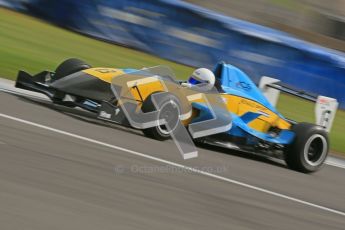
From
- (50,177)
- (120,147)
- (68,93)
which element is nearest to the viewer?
(50,177)

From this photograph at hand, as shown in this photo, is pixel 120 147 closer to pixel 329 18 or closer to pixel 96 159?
pixel 96 159

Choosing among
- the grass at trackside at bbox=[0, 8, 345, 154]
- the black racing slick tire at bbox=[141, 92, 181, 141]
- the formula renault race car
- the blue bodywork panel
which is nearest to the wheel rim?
the formula renault race car

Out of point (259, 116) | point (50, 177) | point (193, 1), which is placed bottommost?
point (50, 177)

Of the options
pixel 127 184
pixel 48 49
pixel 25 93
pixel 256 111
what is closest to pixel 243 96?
pixel 256 111

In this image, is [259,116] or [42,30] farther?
[42,30]

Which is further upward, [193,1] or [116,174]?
[193,1]

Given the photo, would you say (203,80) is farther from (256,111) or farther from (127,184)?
(127,184)

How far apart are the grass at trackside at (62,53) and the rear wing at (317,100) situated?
2183 mm

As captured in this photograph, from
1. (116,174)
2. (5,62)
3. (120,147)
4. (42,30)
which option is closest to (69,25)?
→ (42,30)

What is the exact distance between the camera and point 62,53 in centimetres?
1372

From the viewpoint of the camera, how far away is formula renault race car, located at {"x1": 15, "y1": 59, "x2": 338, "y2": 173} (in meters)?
8.02

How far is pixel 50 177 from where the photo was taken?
5652mm

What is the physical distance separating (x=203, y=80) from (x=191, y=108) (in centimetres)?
48

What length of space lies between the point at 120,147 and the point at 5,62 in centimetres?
475
